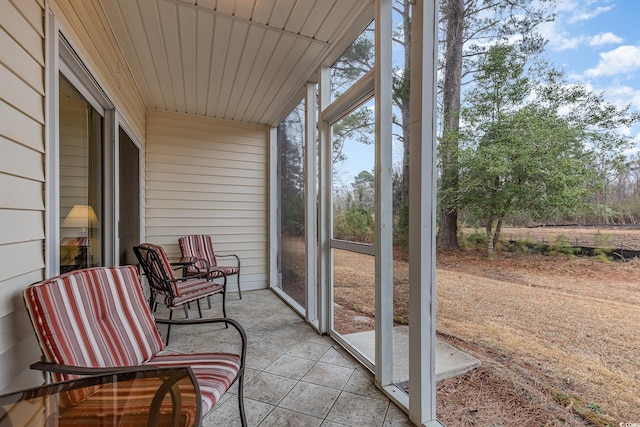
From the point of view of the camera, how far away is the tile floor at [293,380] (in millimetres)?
1616

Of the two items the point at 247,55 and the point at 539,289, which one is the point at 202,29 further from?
the point at 539,289

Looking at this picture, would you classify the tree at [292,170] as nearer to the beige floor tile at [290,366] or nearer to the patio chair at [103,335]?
the beige floor tile at [290,366]

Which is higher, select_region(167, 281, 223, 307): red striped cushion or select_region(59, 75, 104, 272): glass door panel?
select_region(59, 75, 104, 272): glass door panel

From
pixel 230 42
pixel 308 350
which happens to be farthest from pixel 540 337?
pixel 230 42

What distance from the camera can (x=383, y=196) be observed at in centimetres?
188

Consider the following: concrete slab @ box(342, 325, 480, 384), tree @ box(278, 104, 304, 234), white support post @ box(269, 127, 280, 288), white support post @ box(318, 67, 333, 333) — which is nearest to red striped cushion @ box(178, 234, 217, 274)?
white support post @ box(269, 127, 280, 288)

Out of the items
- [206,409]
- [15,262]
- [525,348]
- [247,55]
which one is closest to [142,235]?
[247,55]

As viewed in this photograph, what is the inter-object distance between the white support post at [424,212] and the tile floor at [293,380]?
236 mm

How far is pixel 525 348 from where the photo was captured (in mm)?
1197

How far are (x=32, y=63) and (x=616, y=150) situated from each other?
7.28 ft

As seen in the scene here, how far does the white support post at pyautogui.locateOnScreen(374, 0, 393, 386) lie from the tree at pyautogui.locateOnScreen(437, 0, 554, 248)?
39cm

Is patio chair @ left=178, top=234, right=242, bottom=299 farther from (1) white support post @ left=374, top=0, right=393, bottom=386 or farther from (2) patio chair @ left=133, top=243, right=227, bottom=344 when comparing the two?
(1) white support post @ left=374, top=0, right=393, bottom=386

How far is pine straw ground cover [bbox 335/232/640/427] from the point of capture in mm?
948

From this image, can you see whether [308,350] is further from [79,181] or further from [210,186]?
[210,186]
